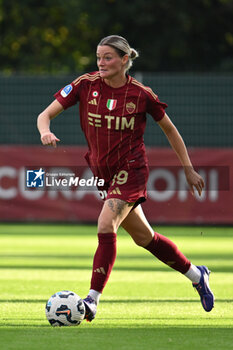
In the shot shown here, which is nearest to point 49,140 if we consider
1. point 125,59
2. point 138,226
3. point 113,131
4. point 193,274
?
point 113,131

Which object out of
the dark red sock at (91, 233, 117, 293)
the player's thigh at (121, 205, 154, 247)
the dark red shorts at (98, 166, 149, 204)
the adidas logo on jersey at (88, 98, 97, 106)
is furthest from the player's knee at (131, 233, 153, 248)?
the adidas logo on jersey at (88, 98, 97, 106)

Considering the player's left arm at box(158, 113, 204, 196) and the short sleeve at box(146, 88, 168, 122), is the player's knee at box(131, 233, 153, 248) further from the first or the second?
the short sleeve at box(146, 88, 168, 122)

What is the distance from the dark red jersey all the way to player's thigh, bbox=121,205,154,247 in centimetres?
33

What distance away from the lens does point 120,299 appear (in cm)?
911

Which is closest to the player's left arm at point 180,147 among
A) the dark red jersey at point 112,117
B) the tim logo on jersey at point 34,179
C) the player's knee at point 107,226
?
the dark red jersey at point 112,117

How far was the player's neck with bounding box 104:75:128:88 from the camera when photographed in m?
7.55

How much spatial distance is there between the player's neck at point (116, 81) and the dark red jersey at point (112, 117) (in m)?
0.03

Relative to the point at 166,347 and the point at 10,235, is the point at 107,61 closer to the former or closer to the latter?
the point at 166,347

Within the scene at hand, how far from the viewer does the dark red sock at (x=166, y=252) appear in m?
7.88

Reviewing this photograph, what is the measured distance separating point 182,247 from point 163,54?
2001 cm

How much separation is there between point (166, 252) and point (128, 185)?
0.73 meters

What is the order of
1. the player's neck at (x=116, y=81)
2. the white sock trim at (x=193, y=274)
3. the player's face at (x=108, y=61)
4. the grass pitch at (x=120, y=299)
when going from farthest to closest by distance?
the white sock trim at (x=193, y=274) < the player's neck at (x=116, y=81) < the player's face at (x=108, y=61) < the grass pitch at (x=120, y=299)

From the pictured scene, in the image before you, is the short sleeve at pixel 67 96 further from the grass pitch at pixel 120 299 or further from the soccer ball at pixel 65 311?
the grass pitch at pixel 120 299

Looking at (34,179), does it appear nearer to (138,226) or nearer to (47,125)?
(47,125)
